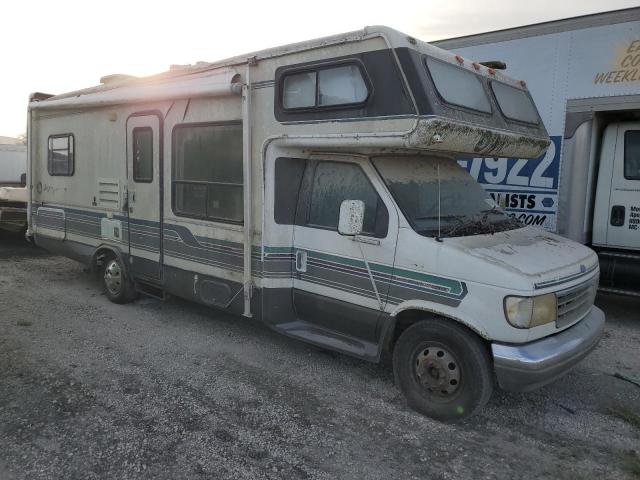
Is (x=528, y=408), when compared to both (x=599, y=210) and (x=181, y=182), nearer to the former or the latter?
(x=599, y=210)

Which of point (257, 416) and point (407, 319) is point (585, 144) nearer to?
point (407, 319)

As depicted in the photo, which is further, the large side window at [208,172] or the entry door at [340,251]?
the large side window at [208,172]

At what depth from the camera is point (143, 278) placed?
656 cm

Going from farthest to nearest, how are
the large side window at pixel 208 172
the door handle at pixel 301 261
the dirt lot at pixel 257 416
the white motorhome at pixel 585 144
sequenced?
1. the white motorhome at pixel 585 144
2. the large side window at pixel 208 172
3. the door handle at pixel 301 261
4. the dirt lot at pixel 257 416

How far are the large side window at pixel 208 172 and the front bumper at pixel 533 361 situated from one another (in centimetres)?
275

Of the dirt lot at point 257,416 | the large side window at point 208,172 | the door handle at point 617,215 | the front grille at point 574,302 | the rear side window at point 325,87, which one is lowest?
the dirt lot at point 257,416

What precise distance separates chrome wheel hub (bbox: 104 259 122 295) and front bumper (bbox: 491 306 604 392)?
4.91m

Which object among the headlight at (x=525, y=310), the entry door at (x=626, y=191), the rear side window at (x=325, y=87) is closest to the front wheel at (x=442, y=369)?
the headlight at (x=525, y=310)

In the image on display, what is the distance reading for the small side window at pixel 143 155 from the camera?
6.25 meters

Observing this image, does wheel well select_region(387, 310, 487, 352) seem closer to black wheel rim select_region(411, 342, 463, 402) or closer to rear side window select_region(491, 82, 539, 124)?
black wheel rim select_region(411, 342, 463, 402)

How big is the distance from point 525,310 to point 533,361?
35 cm

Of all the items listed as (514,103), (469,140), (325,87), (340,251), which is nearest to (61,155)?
(325,87)

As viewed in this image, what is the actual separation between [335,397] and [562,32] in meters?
5.17

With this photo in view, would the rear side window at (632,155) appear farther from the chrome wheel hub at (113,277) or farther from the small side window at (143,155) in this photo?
the chrome wheel hub at (113,277)
